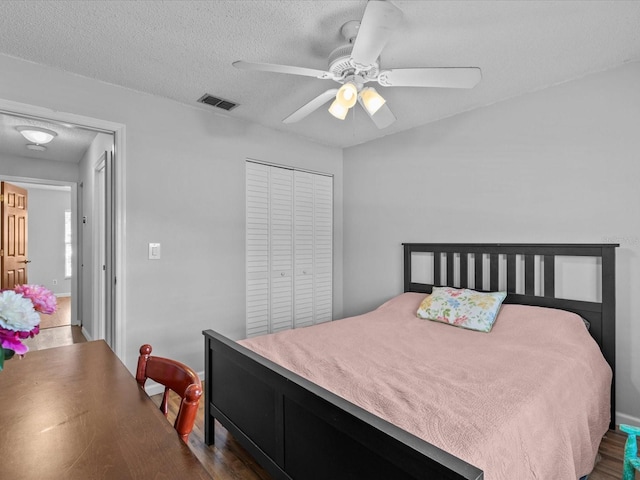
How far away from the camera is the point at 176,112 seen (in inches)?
115

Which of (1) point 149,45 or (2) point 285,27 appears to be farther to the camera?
(1) point 149,45

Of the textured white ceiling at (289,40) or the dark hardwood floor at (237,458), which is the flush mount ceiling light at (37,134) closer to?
the textured white ceiling at (289,40)

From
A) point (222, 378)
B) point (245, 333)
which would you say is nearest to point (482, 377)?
point (222, 378)

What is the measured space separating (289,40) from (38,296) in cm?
184

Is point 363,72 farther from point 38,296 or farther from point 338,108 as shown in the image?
point 38,296

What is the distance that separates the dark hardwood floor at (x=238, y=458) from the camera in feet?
6.10

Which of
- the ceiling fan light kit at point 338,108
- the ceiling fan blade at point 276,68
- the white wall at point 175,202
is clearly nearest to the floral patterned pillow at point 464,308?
the ceiling fan light kit at point 338,108

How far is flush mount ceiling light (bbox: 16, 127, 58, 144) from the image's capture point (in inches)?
129

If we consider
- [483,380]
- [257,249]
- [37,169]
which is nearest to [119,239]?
[257,249]

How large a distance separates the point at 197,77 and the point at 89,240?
8.76 ft

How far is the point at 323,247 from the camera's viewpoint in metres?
4.11

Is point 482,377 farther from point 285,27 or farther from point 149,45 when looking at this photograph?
point 149,45

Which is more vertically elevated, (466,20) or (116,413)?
Result: (466,20)

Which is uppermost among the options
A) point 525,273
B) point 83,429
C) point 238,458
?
point 525,273
